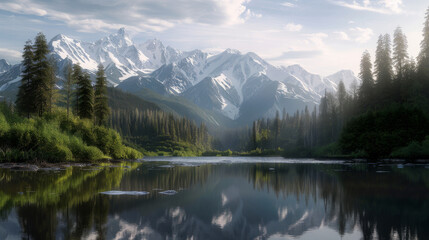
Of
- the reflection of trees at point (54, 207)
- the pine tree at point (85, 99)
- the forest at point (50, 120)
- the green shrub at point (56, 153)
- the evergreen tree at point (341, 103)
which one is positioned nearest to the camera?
the reflection of trees at point (54, 207)

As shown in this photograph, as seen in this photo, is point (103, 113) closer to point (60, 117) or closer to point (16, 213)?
point (60, 117)

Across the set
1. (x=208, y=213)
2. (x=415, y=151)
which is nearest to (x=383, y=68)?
(x=415, y=151)

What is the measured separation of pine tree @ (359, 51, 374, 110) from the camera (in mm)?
100125

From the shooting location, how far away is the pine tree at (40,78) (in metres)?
62.4

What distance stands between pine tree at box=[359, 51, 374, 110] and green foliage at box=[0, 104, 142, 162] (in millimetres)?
73034

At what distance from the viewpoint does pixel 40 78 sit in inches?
2466

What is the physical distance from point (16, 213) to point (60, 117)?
5135 centimetres

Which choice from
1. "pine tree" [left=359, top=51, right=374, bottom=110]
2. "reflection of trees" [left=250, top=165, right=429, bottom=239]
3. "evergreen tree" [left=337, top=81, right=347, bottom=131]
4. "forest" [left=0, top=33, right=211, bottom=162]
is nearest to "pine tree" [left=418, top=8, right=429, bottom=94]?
"pine tree" [left=359, top=51, right=374, bottom=110]

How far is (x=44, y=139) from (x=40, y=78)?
1739cm

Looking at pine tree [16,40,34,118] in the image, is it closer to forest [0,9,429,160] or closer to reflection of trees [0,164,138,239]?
forest [0,9,429,160]

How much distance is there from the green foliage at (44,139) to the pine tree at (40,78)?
2.90 metres

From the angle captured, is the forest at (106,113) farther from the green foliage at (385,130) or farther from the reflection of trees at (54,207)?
the reflection of trees at (54,207)

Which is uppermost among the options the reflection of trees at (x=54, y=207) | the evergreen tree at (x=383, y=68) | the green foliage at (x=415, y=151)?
the evergreen tree at (x=383, y=68)

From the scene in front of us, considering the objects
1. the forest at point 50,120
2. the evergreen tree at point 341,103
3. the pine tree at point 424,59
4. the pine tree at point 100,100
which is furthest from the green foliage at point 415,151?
the pine tree at point 100,100
